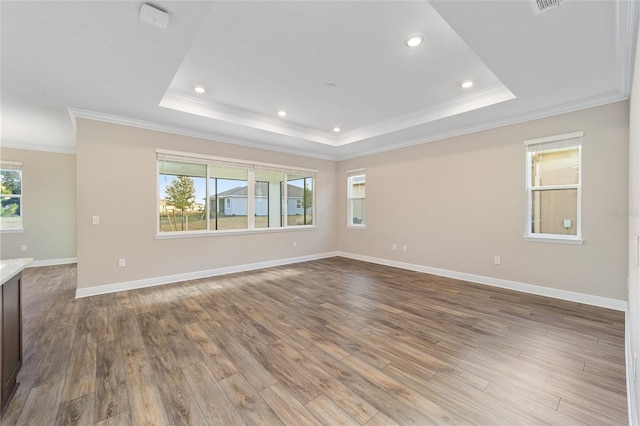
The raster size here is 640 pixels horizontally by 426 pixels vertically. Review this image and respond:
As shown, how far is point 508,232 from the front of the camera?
13.8 feet

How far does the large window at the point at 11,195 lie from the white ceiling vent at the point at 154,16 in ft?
21.2

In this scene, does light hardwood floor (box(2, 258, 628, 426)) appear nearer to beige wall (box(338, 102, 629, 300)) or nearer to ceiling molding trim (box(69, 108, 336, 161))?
beige wall (box(338, 102, 629, 300))

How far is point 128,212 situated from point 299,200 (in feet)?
11.5

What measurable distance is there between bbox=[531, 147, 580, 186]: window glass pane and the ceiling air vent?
2699 mm

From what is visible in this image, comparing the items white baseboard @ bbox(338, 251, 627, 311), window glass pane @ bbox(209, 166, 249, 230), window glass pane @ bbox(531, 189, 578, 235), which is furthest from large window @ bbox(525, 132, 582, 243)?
window glass pane @ bbox(209, 166, 249, 230)

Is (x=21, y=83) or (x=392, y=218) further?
(x=392, y=218)

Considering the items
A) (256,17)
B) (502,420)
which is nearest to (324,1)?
(256,17)

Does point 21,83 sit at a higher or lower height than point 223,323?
higher

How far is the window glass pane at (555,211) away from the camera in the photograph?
3.69 m

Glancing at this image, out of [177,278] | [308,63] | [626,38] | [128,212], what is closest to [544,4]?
[626,38]

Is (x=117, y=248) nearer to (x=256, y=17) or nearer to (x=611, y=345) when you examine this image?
(x=256, y=17)

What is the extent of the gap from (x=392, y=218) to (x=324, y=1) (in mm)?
4475

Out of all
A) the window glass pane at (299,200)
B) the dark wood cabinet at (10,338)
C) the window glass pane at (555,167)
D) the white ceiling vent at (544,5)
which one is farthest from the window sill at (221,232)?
the white ceiling vent at (544,5)

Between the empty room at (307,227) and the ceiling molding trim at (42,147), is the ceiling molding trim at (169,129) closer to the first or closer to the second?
the empty room at (307,227)
